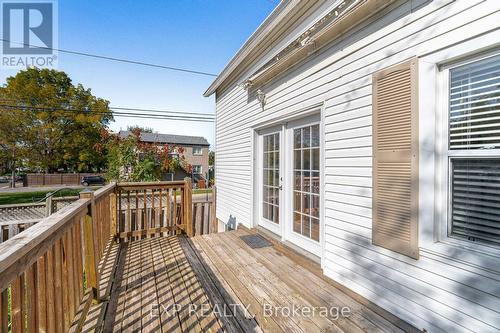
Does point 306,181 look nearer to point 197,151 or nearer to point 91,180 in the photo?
point 197,151

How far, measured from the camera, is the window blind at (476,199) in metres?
1.54

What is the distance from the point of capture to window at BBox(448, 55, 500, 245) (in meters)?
1.53

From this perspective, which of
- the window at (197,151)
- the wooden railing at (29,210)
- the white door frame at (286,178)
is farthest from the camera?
the window at (197,151)

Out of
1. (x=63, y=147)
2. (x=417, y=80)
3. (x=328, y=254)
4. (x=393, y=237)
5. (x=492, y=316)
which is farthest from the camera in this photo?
(x=63, y=147)

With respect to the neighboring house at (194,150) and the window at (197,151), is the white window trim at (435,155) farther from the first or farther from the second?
the window at (197,151)

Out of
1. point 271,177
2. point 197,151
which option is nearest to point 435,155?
point 271,177

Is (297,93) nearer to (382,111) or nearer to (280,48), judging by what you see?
(280,48)

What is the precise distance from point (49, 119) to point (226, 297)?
85.1ft

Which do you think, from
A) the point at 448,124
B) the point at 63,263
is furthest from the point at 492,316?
the point at 63,263

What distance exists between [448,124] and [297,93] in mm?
1892

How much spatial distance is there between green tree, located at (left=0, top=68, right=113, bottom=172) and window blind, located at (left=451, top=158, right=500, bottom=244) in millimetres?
20929

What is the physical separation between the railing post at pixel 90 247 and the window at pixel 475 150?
9.91 ft

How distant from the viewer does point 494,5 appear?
148 cm

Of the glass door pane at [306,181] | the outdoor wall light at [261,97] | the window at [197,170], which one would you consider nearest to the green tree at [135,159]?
the outdoor wall light at [261,97]
